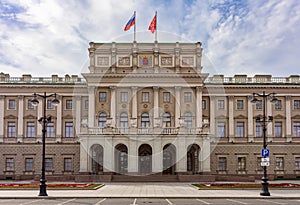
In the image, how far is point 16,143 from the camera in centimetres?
6550

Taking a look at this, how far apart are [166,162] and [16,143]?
2355cm

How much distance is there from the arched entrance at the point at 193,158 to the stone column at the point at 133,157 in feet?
26.6

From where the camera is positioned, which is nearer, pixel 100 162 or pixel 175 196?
pixel 175 196

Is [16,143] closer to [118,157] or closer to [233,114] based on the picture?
[118,157]

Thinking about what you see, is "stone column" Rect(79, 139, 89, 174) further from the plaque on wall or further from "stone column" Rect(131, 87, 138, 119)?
the plaque on wall

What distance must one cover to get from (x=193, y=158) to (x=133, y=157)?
1162cm

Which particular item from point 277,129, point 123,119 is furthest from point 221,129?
point 123,119

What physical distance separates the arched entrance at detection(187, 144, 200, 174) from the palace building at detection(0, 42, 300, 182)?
169 millimetres

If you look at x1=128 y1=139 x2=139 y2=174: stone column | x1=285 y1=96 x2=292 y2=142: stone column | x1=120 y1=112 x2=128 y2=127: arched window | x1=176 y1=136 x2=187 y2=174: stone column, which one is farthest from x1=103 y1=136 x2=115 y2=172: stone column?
x1=285 y1=96 x2=292 y2=142: stone column

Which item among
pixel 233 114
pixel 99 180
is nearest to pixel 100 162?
pixel 99 180

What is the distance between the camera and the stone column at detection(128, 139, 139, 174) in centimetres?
5447

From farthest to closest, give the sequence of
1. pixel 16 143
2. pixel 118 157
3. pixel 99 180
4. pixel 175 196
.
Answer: pixel 16 143, pixel 118 157, pixel 99 180, pixel 175 196

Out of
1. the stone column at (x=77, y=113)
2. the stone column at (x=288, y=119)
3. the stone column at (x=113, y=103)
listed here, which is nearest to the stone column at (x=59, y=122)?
the stone column at (x=77, y=113)

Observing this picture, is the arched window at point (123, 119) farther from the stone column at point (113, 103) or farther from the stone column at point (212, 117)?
the stone column at point (212, 117)
